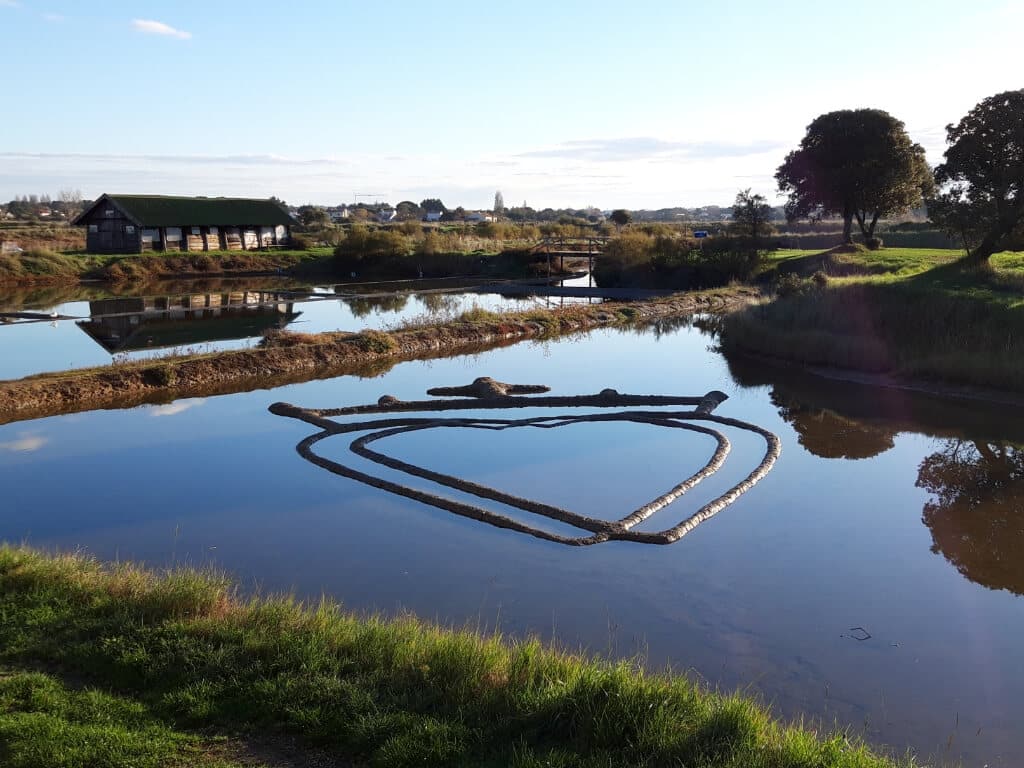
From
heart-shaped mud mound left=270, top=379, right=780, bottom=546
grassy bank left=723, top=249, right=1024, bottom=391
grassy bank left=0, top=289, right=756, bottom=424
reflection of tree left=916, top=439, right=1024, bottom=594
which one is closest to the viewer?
reflection of tree left=916, top=439, right=1024, bottom=594

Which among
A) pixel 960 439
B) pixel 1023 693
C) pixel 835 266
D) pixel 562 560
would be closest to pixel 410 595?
pixel 562 560

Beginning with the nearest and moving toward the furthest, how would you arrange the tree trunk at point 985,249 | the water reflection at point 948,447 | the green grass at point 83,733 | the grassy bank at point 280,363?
the green grass at point 83,733, the water reflection at point 948,447, the grassy bank at point 280,363, the tree trunk at point 985,249

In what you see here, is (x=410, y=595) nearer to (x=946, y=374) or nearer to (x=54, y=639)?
(x=54, y=639)

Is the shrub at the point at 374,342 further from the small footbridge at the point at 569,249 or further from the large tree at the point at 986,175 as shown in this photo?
the small footbridge at the point at 569,249

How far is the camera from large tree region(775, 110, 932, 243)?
36.4 m

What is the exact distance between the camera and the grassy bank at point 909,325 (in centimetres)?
1714

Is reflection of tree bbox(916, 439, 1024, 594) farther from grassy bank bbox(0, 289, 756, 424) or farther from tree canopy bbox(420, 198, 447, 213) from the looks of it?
tree canopy bbox(420, 198, 447, 213)

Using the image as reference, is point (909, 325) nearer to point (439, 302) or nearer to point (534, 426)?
point (534, 426)

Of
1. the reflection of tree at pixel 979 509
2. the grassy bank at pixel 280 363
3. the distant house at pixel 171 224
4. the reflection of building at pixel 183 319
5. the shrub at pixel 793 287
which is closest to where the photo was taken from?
the reflection of tree at pixel 979 509

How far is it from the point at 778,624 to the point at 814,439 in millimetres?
7342

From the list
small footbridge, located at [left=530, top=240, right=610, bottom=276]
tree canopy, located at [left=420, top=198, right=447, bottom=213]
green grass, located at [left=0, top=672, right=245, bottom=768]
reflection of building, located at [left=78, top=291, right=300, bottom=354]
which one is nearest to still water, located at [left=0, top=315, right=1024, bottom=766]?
green grass, located at [left=0, top=672, right=245, bottom=768]

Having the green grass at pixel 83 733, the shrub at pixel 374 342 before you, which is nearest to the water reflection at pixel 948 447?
the green grass at pixel 83 733

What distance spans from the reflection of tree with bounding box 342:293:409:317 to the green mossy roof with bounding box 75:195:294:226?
18.5 meters

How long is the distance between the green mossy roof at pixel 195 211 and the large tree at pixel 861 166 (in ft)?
105
